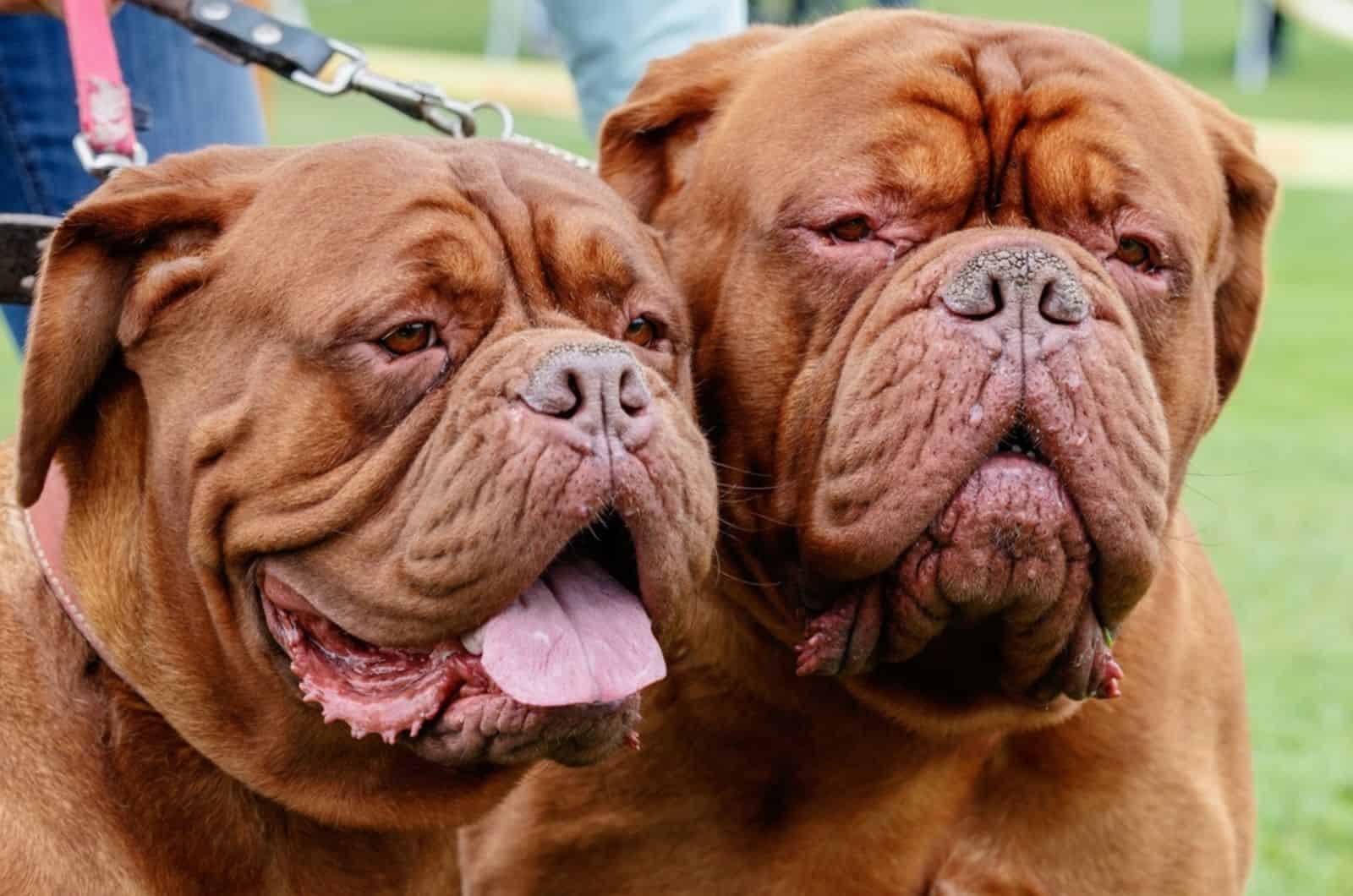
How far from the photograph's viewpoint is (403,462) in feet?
10.3

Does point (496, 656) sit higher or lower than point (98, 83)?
lower

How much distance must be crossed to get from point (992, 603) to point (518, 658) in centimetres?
79

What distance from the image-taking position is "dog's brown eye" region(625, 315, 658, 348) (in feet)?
11.7

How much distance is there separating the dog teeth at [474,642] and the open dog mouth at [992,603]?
0.68 metres

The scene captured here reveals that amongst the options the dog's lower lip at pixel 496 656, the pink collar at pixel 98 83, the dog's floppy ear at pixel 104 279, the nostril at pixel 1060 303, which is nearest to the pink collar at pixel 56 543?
the dog's floppy ear at pixel 104 279

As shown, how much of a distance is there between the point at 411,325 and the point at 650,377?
38cm

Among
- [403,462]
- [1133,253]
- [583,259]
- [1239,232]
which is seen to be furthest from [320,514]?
[1239,232]

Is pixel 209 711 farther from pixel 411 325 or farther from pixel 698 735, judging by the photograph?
pixel 698 735

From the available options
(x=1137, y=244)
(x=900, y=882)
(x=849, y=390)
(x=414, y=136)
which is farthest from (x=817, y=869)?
(x=414, y=136)

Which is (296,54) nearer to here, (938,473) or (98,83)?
(98,83)

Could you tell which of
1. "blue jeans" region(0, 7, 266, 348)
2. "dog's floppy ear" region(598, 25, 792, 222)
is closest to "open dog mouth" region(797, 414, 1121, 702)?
"dog's floppy ear" region(598, 25, 792, 222)

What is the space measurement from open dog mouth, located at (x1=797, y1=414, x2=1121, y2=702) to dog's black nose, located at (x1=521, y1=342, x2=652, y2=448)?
1.84 ft

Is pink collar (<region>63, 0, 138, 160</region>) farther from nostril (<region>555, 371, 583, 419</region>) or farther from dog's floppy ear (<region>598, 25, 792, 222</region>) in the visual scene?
nostril (<region>555, 371, 583, 419</region>)

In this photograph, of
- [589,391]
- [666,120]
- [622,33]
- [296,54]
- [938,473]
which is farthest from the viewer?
[622,33]
